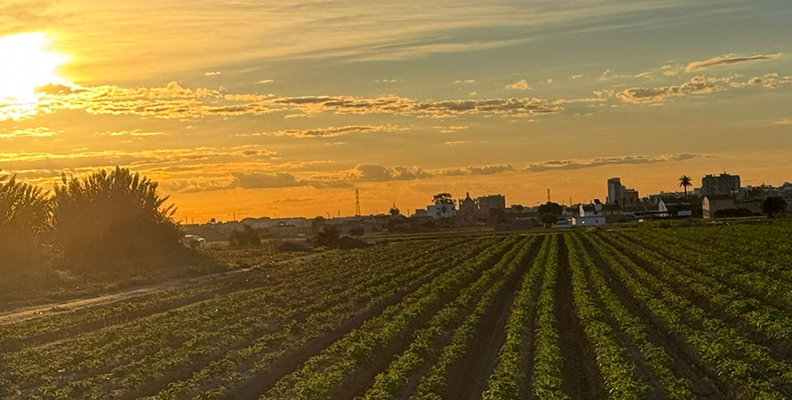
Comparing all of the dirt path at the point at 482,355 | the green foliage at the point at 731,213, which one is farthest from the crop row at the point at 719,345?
the green foliage at the point at 731,213

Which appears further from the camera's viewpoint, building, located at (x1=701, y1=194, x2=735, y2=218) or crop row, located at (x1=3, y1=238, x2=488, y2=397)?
building, located at (x1=701, y1=194, x2=735, y2=218)

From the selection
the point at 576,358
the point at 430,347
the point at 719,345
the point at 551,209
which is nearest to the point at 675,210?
the point at 551,209

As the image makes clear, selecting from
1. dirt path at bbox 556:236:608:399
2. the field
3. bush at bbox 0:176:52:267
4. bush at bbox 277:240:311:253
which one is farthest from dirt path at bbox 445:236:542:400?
bush at bbox 277:240:311:253

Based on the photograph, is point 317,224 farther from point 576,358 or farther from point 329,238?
point 576,358

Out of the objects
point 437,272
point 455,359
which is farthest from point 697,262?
point 455,359

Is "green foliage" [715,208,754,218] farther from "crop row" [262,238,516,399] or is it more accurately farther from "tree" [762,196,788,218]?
"crop row" [262,238,516,399]

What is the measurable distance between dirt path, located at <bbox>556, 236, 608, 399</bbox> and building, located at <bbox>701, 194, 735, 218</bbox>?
108 metres

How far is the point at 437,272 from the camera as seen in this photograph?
50938 millimetres

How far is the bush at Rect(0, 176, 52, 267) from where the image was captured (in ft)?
181

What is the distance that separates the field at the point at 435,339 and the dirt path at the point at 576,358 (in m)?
0.06

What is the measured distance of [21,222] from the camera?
57469 mm

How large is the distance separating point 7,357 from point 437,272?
93.6 ft

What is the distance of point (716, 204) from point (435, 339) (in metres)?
120

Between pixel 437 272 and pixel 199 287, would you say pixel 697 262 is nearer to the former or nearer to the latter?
pixel 437 272
